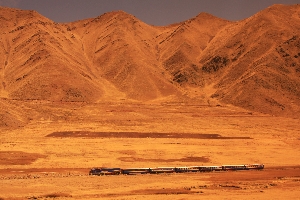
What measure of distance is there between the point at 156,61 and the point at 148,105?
32288 mm

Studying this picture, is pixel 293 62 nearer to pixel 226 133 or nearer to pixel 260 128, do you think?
pixel 260 128

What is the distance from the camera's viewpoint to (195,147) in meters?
A: 37.3

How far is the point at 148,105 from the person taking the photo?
6719cm

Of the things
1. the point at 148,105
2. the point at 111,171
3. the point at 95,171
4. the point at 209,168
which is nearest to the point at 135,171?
the point at 111,171

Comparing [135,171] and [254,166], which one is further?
[254,166]

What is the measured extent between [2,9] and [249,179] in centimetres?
10919

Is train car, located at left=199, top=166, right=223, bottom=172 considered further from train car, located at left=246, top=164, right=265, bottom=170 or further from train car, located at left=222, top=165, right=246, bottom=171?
train car, located at left=246, top=164, right=265, bottom=170

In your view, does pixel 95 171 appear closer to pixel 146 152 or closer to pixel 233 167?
pixel 146 152

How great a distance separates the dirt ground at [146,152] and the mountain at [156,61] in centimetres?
1014

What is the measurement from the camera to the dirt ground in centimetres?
2267

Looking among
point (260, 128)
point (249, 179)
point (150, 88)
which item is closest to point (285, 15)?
point (150, 88)

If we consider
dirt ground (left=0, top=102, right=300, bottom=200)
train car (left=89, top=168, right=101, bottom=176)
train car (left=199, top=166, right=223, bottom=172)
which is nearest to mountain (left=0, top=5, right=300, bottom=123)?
dirt ground (left=0, top=102, right=300, bottom=200)

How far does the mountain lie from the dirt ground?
10141 mm

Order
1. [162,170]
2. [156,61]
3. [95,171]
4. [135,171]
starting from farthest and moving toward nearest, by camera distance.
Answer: [156,61]
[162,170]
[135,171]
[95,171]
